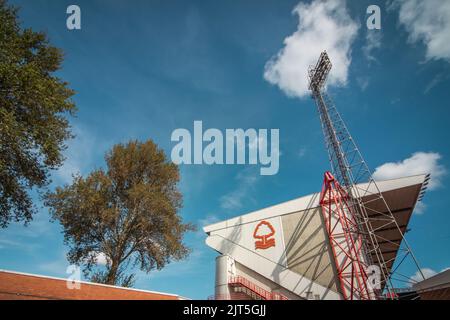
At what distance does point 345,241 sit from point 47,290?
23004 mm

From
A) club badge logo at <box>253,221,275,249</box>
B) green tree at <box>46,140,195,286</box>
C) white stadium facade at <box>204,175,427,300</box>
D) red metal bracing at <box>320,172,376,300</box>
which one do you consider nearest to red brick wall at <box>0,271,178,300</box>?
green tree at <box>46,140,195,286</box>

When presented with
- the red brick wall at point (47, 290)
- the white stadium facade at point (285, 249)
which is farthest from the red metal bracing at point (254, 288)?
the red brick wall at point (47, 290)

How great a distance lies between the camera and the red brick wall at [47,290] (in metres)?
14.4

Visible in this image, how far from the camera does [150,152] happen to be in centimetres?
2611

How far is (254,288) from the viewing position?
85.1 feet

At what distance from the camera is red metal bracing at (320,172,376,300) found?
20516 millimetres

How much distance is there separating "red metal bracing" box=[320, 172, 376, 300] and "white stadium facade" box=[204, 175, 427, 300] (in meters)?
0.65

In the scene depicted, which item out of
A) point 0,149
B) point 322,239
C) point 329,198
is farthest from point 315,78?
point 0,149

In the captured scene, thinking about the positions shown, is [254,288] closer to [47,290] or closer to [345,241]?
[345,241]

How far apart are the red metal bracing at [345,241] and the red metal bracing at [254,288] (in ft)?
19.9

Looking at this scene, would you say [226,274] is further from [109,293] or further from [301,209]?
[109,293]

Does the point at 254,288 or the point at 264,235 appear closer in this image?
the point at 254,288

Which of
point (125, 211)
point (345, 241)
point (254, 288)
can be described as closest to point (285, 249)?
point (254, 288)
